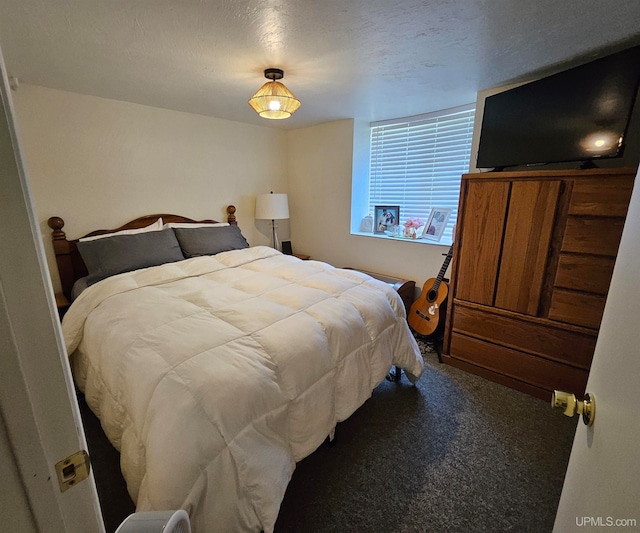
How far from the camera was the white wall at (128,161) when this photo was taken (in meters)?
2.31

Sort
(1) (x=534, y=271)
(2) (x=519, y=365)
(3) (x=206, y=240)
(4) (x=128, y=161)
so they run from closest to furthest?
1. (1) (x=534, y=271)
2. (2) (x=519, y=365)
3. (4) (x=128, y=161)
4. (3) (x=206, y=240)

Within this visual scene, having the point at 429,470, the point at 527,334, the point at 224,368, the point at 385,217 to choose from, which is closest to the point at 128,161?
the point at 224,368

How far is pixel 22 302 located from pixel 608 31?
95.6 inches

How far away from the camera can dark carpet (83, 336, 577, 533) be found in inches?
50.7

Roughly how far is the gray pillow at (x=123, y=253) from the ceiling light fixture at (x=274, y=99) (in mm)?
1470

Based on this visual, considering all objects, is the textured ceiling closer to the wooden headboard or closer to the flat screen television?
the flat screen television

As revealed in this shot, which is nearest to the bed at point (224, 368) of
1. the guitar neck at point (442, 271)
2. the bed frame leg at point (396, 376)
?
the bed frame leg at point (396, 376)

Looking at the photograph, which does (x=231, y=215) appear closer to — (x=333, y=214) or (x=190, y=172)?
(x=190, y=172)

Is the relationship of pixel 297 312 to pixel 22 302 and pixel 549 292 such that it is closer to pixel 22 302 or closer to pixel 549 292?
pixel 22 302

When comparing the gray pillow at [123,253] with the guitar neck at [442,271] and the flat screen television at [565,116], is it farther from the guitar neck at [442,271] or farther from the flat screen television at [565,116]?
the flat screen television at [565,116]

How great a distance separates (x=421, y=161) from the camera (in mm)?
3156

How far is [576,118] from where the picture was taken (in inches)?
69.0

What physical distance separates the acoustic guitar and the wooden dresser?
233 mm

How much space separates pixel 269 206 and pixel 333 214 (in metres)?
0.77
